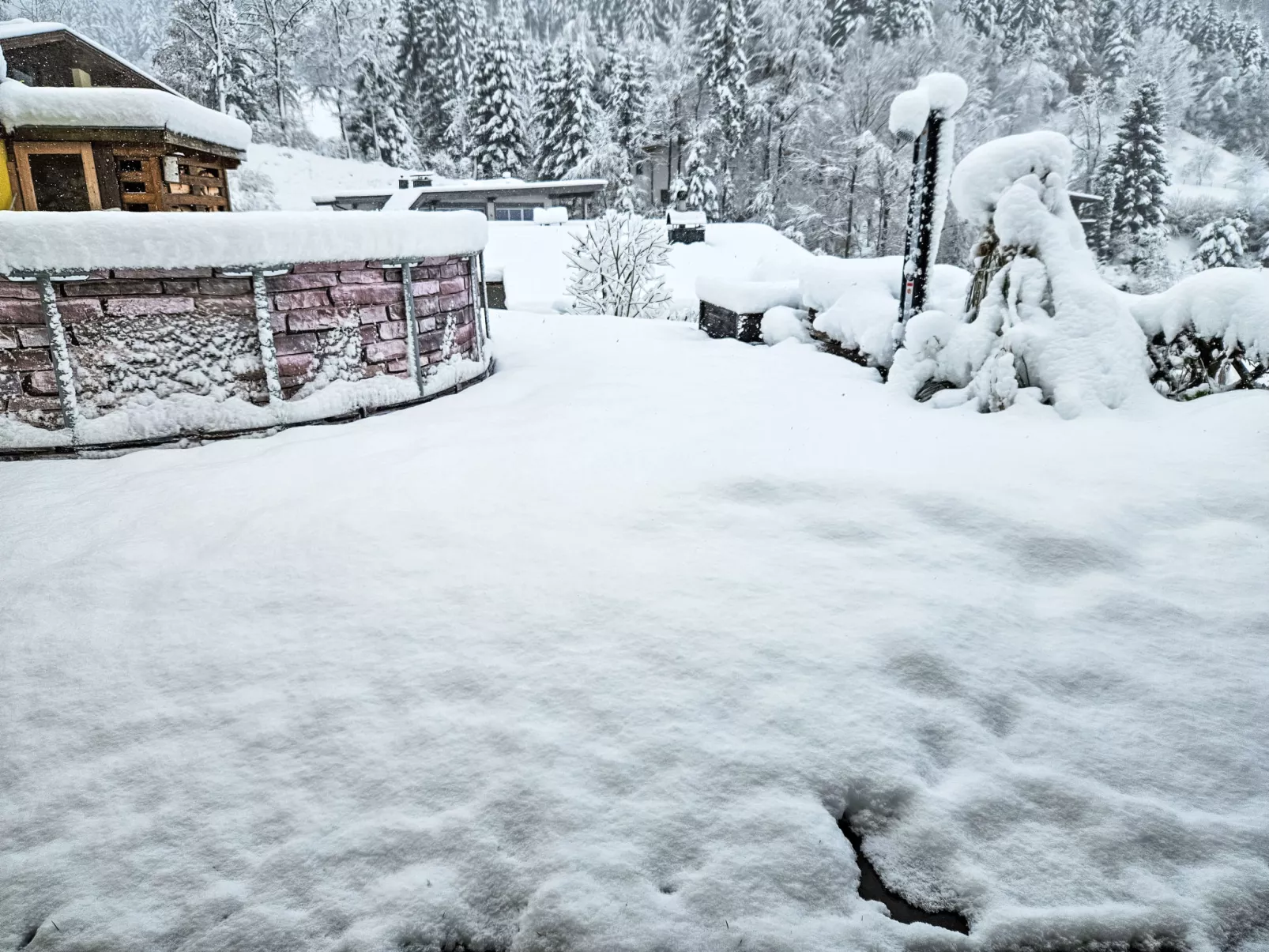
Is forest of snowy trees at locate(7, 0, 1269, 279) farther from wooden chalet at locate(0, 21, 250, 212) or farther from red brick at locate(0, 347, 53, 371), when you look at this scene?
red brick at locate(0, 347, 53, 371)

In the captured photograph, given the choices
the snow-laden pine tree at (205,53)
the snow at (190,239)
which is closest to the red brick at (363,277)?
the snow at (190,239)

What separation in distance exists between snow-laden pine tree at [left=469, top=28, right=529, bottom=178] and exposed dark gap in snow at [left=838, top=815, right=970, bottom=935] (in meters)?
39.9

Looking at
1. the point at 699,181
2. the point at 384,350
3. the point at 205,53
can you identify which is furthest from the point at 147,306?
the point at 205,53

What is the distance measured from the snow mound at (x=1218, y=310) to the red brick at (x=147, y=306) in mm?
6911

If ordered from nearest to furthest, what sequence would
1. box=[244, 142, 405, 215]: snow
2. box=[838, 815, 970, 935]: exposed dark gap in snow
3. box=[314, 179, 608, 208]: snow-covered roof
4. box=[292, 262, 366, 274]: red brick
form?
1. box=[838, 815, 970, 935]: exposed dark gap in snow
2. box=[292, 262, 366, 274]: red brick
3. box=[314, 179, 608, 208]: snow-covered roof
4. box=[244, 142, 405, 215]: snow

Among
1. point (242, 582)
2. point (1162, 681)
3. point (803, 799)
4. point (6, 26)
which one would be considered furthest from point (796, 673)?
point (6, 26)

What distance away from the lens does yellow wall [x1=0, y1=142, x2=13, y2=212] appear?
9.72 meters

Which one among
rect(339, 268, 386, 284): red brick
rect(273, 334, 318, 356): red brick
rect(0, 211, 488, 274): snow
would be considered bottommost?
rect(273, 334, 318, 356): red brick

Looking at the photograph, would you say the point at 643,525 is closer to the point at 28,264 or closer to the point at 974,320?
the point at 974,320

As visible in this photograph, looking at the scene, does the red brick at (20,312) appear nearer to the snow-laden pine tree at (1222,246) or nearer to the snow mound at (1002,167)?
the snow mound at (1002,167)

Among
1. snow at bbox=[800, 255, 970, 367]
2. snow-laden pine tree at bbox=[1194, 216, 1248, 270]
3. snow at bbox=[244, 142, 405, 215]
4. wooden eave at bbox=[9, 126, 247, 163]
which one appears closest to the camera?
snow at bbox=[800, 255, 970, 367]

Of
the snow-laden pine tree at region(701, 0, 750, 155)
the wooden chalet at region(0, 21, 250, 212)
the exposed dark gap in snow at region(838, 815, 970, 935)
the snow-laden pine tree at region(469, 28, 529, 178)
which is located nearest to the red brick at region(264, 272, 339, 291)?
the exposed dark gap in snow at region(838, 815, 970, 935)

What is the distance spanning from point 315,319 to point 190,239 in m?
0.92

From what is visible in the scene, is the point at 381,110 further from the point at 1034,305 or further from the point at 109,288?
the point at 1034,305
